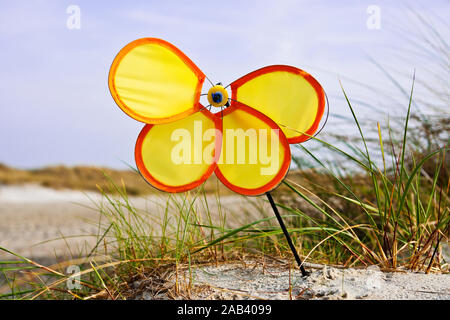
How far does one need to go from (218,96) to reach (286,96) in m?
0.19

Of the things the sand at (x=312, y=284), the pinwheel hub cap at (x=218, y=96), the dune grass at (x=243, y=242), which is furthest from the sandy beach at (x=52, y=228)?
the pinwheel hub cap at (x=218, y=96)

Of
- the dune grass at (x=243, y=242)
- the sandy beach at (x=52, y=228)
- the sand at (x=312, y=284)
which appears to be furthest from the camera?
the sandy beach at (x=52, y=228)

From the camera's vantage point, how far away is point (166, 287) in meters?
1.12

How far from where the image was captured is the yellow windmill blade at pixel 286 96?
109 centimetres

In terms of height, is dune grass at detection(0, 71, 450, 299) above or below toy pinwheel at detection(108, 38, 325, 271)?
below

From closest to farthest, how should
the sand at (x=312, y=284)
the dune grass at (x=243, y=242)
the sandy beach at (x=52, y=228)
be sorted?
the sand at (x=312, y=284) → the dune grass at (x=243, y=242) → the sandy beach at (x=52, y=228)

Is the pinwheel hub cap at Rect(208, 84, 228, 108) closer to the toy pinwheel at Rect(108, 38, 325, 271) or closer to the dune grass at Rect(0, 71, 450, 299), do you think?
the toy pinwheel at Rect(108, 38, 325, 271)

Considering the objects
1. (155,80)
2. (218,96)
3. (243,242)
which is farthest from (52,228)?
(218,96)

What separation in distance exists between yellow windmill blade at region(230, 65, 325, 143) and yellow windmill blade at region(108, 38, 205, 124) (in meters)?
0.12

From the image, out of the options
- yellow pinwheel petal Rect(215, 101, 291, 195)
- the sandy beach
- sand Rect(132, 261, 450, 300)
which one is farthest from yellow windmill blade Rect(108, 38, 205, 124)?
the sandy beach

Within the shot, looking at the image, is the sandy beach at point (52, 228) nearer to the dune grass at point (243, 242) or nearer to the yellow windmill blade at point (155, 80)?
the dune grass at point (243, 242)

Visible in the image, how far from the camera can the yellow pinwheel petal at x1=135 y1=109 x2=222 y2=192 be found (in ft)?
3.53
